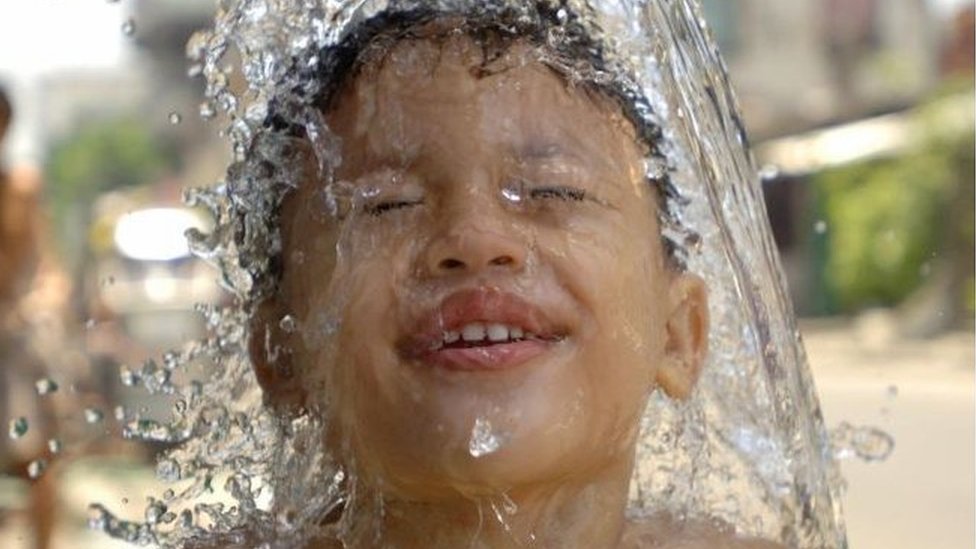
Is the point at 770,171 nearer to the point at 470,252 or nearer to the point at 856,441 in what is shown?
the point at 856,441

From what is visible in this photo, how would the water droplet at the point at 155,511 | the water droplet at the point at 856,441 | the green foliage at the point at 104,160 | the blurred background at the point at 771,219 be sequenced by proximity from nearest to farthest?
1. the water droplet at the point at 155,511
2. the water droplet at the point at 856,441
3. the blurred background at the point at 771,219
4. the green foliage at the point at 104,160

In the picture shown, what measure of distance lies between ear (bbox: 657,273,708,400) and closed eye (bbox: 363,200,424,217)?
0.29 metres

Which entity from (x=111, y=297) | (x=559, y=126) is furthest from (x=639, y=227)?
(x=111, y=297)

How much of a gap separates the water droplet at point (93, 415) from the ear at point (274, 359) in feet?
4.67

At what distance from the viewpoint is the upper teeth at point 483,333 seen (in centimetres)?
126

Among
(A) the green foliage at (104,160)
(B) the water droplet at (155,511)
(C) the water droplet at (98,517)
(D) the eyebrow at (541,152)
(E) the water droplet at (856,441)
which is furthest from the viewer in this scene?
(A) the green foliage at (104,160)

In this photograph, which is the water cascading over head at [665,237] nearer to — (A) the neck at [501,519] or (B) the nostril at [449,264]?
(A) the neck at [501,519]

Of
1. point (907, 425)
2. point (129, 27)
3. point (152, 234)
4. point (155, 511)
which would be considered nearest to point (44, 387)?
point (152, 234)

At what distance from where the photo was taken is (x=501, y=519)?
1.33 meters

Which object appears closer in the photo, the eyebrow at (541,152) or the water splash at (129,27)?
the eyebrow at (541,152)

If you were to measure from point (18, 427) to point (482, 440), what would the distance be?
174cm

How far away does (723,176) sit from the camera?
5.56 feet

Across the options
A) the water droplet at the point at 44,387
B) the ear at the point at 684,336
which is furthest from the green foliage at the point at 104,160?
the ear at the point at 684,336

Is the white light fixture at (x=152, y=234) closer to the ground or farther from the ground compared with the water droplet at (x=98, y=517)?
farther from the ground
